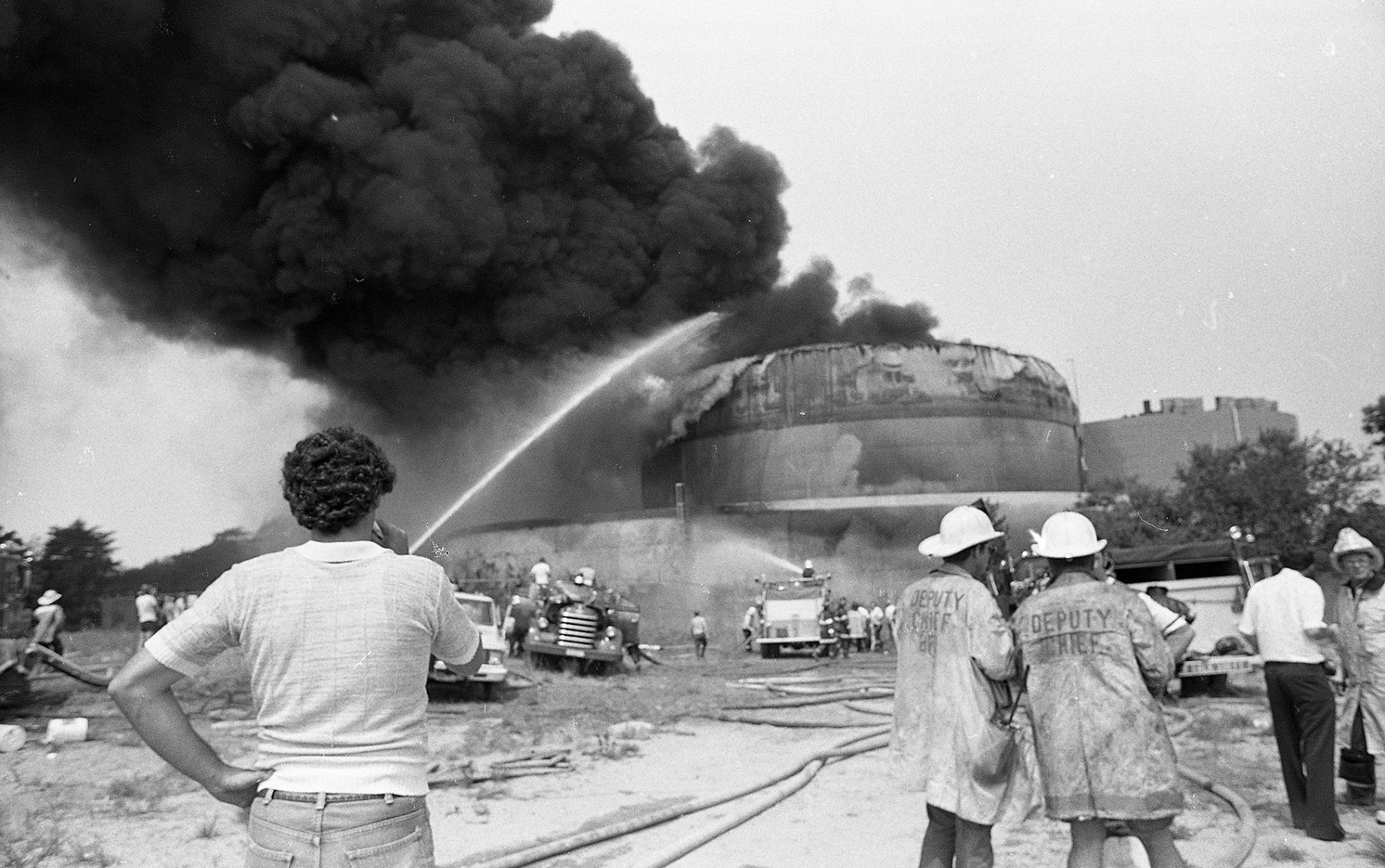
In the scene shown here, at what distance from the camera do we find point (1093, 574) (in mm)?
4117

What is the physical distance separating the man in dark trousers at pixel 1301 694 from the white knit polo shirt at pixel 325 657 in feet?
17.7

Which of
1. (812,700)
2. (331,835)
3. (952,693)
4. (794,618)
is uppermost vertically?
(794,618)

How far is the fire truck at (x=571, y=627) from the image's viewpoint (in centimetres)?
1762

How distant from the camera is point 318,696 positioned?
233cm

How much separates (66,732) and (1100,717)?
32.6ft

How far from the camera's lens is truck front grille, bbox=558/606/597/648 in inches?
695

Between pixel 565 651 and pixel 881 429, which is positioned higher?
pixel 881 429

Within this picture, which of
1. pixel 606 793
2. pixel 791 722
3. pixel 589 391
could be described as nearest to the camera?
pixel 606 793

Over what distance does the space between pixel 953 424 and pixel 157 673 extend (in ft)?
150

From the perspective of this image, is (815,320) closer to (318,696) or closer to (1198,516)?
(1198,516)

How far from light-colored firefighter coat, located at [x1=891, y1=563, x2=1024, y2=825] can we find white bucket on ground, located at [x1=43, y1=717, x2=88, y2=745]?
8947 mm

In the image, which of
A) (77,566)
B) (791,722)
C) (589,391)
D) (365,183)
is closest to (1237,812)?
(791,722)

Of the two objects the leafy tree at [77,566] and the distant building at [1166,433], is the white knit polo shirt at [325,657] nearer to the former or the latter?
the leafy tree at [77,566]

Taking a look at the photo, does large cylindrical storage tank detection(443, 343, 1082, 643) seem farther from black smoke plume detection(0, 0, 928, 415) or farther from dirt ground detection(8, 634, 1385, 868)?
dirt ground detection(8, 634, 1385, 868)
